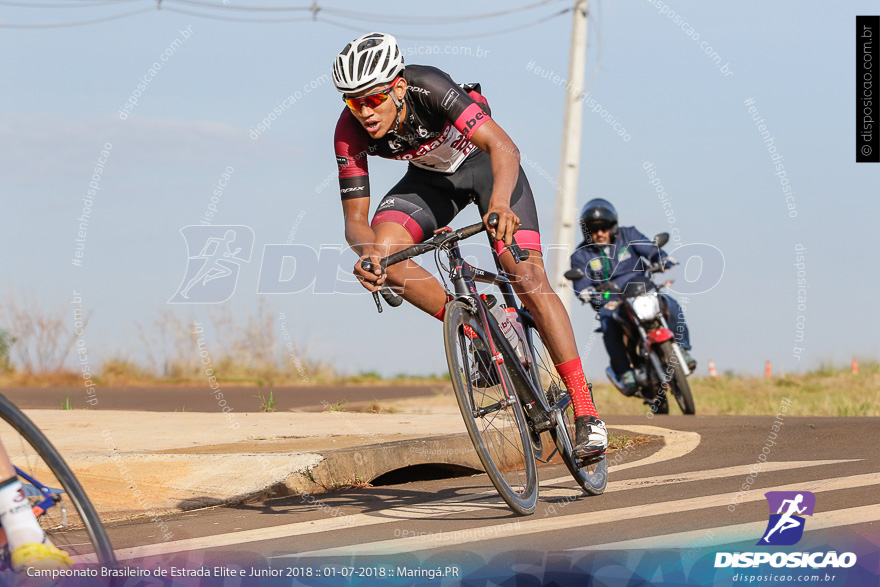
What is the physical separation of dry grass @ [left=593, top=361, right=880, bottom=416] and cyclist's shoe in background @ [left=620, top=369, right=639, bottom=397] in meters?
1.71

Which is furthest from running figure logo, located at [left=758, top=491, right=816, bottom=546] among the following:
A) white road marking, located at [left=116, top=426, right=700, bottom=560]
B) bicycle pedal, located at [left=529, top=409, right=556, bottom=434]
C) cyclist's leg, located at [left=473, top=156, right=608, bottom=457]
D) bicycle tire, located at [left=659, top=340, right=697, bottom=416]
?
bicycle tire, located at [left=659, top=340, right=697, bottom=416]

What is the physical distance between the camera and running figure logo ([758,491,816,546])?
351 cm

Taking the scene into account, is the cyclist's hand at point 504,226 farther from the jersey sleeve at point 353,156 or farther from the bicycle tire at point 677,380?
the bicycle tire at point 677,380

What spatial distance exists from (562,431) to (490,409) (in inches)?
25.2

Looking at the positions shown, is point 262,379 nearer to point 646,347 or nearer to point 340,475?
point 646,347

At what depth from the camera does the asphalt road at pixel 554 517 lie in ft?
11.9

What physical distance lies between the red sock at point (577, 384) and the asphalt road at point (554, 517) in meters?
0.44

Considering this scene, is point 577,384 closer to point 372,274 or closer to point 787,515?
point 372,274

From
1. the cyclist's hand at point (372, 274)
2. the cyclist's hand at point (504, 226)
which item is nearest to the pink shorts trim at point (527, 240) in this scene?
the cyclist's hand at point (504, 226)

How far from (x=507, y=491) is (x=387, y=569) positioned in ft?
3.19

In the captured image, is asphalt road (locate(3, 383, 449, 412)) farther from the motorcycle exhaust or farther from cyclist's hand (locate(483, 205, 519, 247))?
cyclist's hand (locate(483, 205, 519, 247))

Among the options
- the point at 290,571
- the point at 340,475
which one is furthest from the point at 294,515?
the point at 290,571

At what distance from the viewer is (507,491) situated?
13.8ft

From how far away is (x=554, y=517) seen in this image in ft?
14.1
